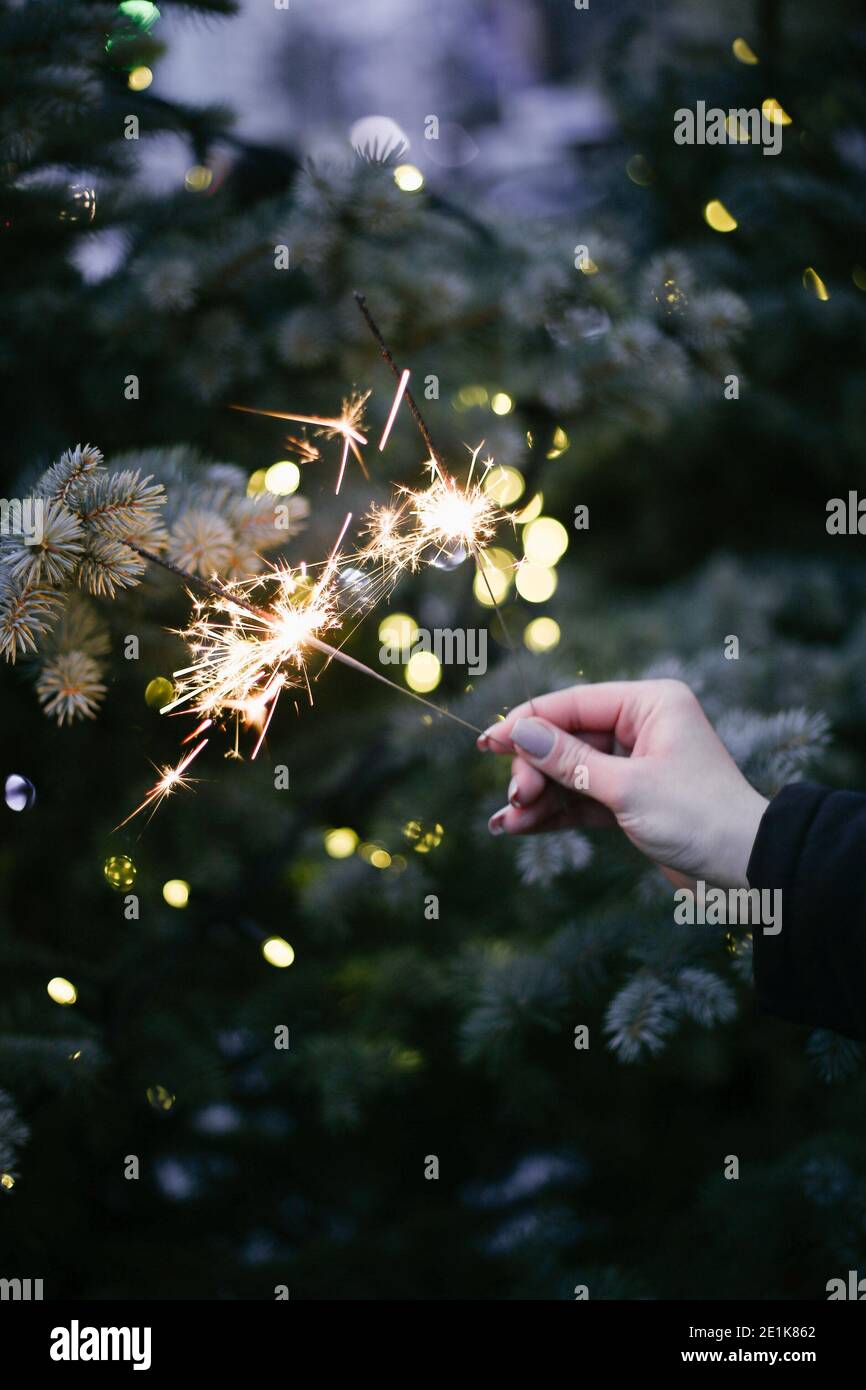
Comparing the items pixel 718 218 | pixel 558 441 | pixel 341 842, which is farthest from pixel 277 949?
pixel 718 218

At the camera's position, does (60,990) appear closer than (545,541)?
Yes

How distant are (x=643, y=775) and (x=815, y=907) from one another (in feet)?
0.50

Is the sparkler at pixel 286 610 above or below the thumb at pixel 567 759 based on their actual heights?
above

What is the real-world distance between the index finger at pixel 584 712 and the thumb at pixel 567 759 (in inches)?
0.8

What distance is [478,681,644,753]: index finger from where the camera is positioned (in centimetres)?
73

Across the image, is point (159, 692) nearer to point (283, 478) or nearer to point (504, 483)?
point (283, 478)

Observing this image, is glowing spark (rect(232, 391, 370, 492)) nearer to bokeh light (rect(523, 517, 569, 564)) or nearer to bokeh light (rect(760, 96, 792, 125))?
bokeh light (rect(523, 517, 569, 564))

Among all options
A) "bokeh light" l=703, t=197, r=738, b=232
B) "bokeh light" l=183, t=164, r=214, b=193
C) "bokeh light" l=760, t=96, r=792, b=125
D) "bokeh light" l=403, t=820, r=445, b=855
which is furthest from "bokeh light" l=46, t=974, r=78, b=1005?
"bokeh light" l=760, t=96, r=792, b=125

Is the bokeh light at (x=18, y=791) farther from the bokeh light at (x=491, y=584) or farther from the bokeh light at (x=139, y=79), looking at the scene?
the bokeh light at (x=139, y=79)

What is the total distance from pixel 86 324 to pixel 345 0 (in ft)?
4.25

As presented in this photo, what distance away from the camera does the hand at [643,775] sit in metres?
0.65

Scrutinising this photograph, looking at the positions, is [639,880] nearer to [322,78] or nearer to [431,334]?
[431,334]

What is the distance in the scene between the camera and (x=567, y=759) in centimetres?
70

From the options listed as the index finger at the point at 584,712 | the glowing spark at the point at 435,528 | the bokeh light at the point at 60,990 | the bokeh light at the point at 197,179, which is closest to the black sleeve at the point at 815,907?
the index finger at the point at 584,712
